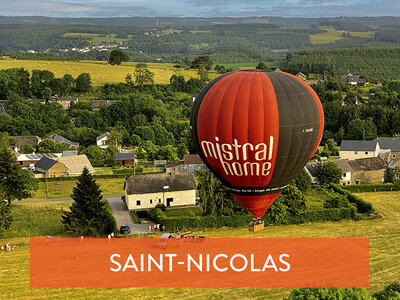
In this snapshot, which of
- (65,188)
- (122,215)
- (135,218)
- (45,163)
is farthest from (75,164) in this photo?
(135,218)

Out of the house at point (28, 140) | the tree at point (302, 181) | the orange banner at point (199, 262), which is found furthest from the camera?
the house at point (28, 140)

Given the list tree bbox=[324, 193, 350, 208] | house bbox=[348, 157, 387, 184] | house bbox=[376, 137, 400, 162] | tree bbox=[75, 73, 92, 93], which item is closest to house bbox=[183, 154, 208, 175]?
house bbox=[348, 157, 387, 184]

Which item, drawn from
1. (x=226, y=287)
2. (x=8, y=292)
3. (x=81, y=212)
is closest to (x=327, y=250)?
(x=226, y=287)

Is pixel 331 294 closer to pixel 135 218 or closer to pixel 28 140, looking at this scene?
pixel 135 218

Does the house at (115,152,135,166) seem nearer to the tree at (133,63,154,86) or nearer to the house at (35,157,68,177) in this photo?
the house at (35,157,68,177)

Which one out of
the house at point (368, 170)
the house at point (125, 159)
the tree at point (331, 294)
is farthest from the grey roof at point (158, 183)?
the tree at point (331, 294)

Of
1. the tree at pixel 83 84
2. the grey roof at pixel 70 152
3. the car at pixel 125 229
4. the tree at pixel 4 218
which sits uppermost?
the tree at pixel 83 84

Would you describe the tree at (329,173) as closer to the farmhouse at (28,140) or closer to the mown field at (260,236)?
the mown field at (260,236)
